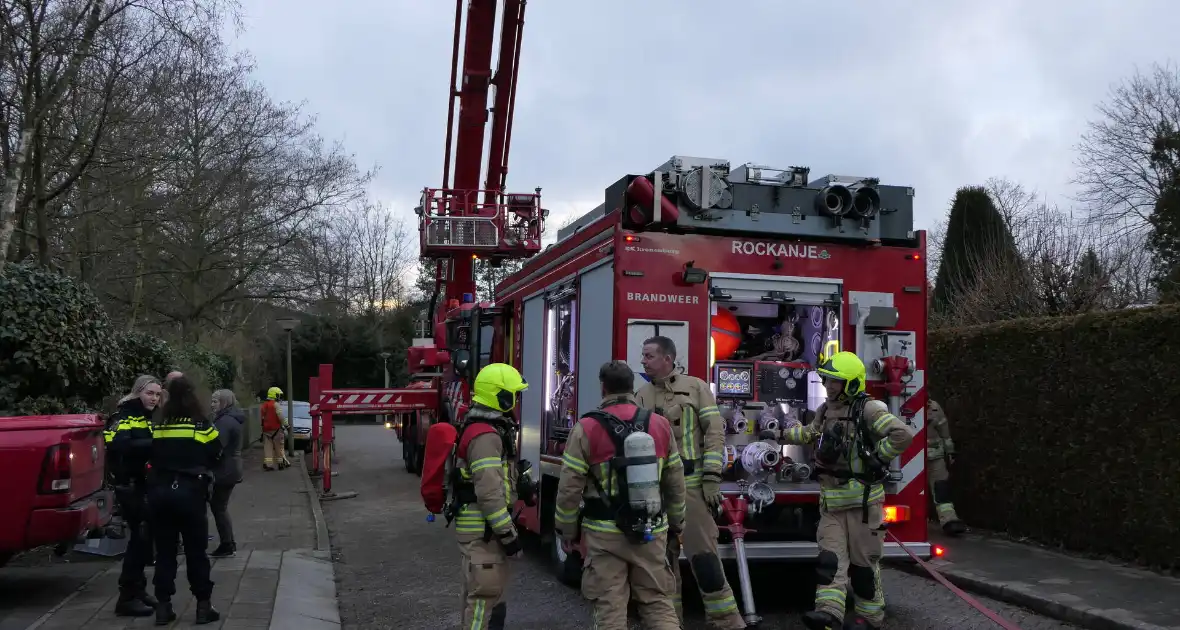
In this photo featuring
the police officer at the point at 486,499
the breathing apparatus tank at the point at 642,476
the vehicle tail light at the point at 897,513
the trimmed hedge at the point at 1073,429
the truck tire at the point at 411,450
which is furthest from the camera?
the truck tire at the point at 411,450

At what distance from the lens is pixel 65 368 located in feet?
31.9

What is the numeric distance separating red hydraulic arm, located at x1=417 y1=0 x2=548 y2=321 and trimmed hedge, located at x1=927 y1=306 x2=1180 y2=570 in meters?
7.40

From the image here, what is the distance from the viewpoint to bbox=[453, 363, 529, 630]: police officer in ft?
15.8

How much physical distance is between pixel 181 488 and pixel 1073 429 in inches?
295

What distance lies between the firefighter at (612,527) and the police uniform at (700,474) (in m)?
1.08

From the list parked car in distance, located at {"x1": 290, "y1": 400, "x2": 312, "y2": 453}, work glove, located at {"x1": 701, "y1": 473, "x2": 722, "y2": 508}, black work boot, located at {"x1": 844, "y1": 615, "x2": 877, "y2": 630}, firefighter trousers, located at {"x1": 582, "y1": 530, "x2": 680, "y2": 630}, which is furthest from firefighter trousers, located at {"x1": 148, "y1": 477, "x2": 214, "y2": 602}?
parked car in distance, located at {"x1": 290, "y1": 400, "x2": 312, "y2": 453}

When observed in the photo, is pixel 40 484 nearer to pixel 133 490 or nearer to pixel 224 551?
pixel 133 490

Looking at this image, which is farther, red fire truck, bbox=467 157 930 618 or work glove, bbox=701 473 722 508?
red fire truck, bbox=467 157 930 618

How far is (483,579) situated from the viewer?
4891mm

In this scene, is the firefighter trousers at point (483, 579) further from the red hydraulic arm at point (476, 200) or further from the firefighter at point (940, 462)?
the red hydraulic arm at point (476, 200)

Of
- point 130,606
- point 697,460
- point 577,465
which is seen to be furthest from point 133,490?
point 697,460

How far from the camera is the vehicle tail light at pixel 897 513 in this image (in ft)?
22.7

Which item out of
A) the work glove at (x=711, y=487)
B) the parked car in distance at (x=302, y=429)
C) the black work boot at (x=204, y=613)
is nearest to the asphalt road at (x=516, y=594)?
the black work boot at (x=204, y=613)

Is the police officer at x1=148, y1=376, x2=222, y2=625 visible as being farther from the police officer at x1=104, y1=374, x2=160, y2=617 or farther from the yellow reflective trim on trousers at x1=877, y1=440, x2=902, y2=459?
the yellow reflective trim on trousers at x1=877, y1=440, x2=902, y2=459
